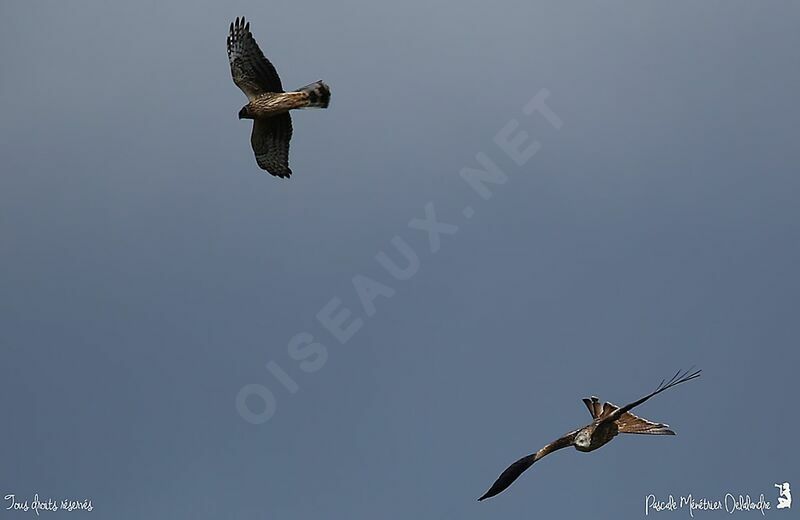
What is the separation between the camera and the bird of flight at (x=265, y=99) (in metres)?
25.5

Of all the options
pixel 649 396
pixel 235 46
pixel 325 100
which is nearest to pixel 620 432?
pixel 649 396

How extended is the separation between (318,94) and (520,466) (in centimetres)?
827

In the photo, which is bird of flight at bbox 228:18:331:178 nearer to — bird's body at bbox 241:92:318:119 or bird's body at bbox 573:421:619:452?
bird's body at bbox 241:92:318:119

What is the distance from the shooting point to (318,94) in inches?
997

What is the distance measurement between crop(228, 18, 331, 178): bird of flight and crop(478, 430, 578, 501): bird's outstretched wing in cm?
794

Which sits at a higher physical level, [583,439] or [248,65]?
[248,65]

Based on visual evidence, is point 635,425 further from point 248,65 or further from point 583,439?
point 248,65

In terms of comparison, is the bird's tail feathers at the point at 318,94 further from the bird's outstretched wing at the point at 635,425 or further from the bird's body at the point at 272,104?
the bird's outstretched wing at the point at 635,425

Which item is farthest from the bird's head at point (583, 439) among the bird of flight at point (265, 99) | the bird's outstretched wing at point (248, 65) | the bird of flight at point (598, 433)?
the bird's outstretched wing at point (248, 65)

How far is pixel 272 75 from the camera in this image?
25906mm

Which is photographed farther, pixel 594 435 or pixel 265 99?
pixel 265 99

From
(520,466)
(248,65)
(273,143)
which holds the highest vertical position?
(248,65)

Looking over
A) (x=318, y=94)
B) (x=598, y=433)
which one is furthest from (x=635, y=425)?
(x=318, y=94)

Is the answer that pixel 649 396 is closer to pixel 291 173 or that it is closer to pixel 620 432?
pixel 620 432
